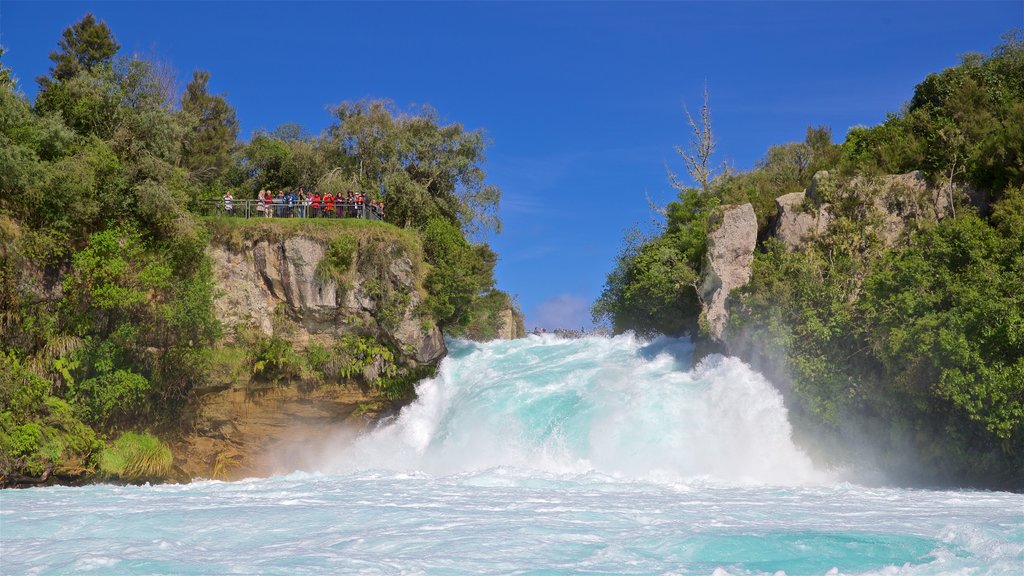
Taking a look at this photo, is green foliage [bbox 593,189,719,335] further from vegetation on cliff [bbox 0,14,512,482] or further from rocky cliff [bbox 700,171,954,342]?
vegetation on cliff [bbox 0,14,512,482]

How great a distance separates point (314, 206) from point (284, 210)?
47.6 inches

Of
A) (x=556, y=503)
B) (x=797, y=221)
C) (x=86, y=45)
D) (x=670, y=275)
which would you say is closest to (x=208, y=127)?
(x=86, y=45)

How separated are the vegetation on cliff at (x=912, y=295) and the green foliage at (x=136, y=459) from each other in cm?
1761

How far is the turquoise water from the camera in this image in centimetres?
1298

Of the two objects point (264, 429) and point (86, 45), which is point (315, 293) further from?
point (86, 45)

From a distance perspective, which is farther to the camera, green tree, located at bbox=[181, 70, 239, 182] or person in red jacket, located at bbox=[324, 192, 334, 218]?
green tree, located at bbox=[181, 70, 239, 182]

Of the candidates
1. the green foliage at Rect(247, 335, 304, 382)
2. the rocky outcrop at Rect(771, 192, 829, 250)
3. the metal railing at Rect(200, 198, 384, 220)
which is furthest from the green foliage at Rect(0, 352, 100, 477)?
the rocky outcrop at Rect(771, 192, 829, 250)

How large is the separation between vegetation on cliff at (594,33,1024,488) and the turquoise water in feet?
5.98

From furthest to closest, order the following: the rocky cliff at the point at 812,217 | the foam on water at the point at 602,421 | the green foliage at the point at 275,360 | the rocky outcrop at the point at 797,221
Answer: the green foliage at the point at 275,360, the rocky outcrop at the point at 797,221, the rocky cliff at the point at 812,217, the foam on water at the point at 602,421

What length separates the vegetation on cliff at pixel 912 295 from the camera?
20141 millimetres

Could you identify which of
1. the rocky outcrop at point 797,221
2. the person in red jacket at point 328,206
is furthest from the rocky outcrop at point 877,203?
the person in red jacket at point 328,206

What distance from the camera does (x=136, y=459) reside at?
2672cm

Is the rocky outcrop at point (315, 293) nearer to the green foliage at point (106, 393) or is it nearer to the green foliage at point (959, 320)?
the green foliage at point (106, 393)

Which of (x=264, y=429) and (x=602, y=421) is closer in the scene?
(x=602, y=421)
